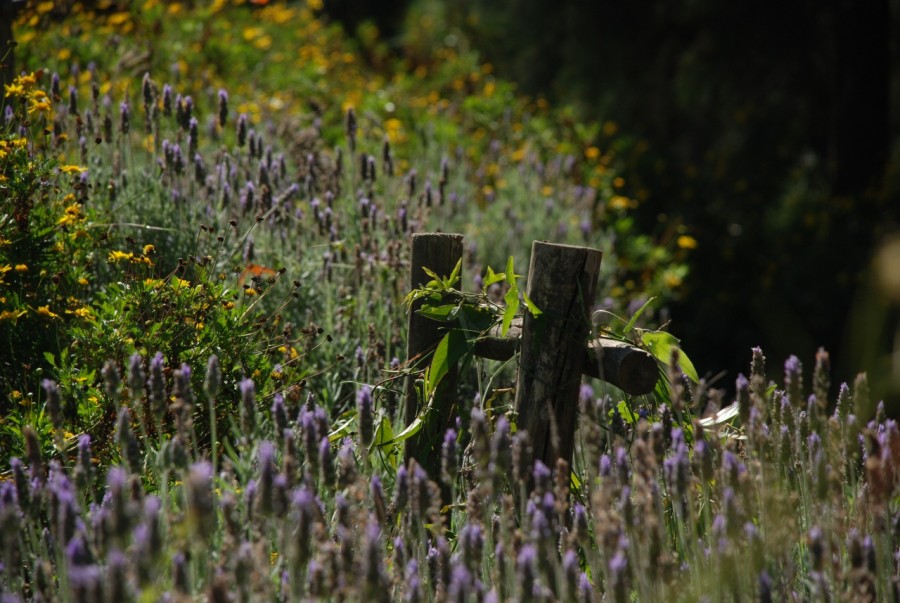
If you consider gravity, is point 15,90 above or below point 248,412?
above

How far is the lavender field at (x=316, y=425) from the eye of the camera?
76.5 inches

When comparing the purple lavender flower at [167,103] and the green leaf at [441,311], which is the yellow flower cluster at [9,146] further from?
the green leaf at [441,311]

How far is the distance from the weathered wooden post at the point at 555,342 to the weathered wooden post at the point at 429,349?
0.28 metres

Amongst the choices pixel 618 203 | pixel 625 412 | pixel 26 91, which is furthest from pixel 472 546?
pixel 618 203

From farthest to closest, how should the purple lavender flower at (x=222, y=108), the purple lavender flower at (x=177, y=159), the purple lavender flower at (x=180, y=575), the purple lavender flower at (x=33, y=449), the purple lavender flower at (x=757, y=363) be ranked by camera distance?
the purple lavender flower at (x=222, y=108), the purple lavender flower at (x=177, y=159), the purple lavender flower at (x=757, y=363), the purple lavender flower at (x=33, y=449), the purple lavender flower at (x=180, y=575)

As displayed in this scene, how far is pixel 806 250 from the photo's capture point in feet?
29.5

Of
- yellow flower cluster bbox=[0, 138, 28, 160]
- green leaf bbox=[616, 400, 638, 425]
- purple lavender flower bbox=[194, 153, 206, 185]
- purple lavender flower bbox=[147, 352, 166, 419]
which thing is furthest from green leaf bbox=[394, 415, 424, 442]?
purple lavender flower bbox=[194, 153, 206, 185]

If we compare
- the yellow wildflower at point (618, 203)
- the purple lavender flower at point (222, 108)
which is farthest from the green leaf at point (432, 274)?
the yellow wildflower at point (618, 203)

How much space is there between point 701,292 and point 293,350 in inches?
242

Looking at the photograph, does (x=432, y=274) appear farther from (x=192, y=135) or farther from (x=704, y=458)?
(x=192, y=135)

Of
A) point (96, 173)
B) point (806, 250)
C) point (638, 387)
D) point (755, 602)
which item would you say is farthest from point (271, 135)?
point (806, 250)

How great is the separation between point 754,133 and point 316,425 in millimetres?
10331

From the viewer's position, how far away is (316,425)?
219 centimetres

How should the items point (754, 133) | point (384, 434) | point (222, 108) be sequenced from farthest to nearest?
point (754, 133) < point (222, 108) < point (384, 434)
